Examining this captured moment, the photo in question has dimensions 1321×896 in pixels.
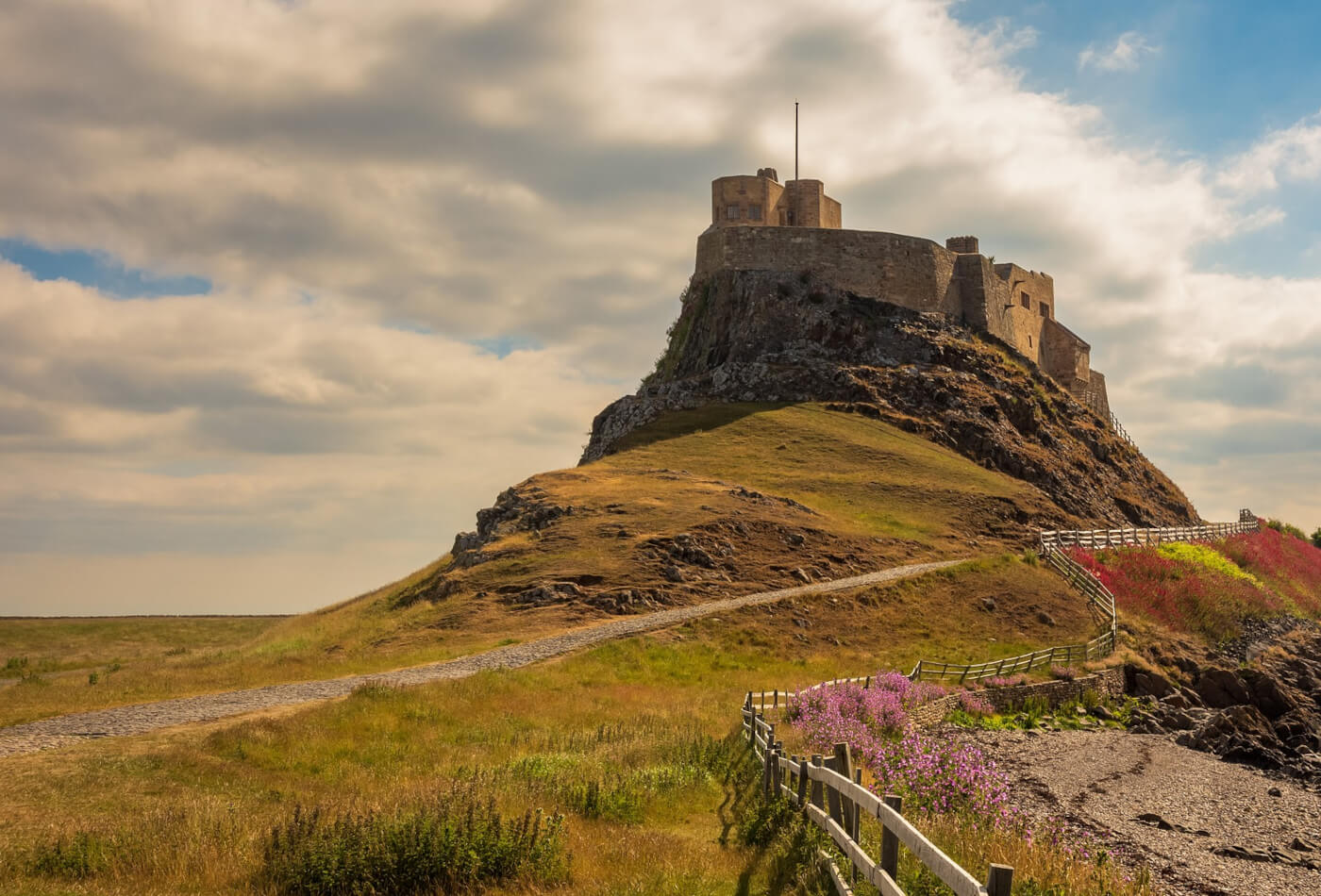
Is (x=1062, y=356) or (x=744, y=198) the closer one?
(x=744, y=198)

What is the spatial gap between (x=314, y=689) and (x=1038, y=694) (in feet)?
72.9

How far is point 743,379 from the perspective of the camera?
75.7 m

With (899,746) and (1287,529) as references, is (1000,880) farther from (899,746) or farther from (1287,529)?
(1287,529)

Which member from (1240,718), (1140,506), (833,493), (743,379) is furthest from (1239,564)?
(1240,718)

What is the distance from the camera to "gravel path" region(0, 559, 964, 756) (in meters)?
22.2

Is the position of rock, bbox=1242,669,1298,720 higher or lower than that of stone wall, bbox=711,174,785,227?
lower

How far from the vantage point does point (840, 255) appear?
80.9 meters

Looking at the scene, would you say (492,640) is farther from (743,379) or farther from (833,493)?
(743,379)

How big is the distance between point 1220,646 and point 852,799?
142ft

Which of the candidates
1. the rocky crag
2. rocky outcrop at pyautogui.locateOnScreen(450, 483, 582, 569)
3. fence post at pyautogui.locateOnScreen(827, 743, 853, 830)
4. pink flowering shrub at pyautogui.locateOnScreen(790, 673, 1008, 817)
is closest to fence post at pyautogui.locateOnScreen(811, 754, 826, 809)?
fence post at pyautogui.locateOnScreen(827, 743, 853, 830)

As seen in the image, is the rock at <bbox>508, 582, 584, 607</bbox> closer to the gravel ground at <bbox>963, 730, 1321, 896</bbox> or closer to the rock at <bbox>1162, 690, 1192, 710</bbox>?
the gravel ground at <bbox>963, 730, 1321, 896</bbox>

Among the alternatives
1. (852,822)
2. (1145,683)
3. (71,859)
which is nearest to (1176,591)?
(1145,683)

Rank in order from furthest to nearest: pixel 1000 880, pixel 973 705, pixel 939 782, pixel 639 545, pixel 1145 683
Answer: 1. pixel 639 545
2. pixel 1145 683
3. pixel 973 705
4. pixel 939 782
5. pixel 1000 880

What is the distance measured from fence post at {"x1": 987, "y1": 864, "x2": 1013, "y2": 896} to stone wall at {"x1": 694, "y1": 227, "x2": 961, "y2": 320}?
74592 millimetres
